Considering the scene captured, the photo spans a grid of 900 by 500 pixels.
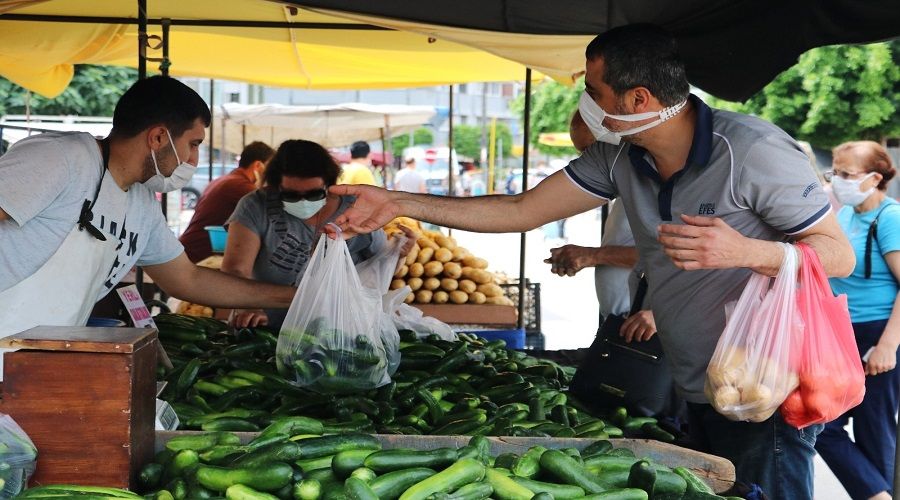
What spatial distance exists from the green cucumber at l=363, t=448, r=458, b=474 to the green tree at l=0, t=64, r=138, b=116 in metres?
20.2

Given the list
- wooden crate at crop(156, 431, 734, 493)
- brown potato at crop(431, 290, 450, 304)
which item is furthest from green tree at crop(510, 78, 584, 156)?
wooden crate at crop(156, 431, 734, 493)

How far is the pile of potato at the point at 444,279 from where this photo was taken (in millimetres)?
6305

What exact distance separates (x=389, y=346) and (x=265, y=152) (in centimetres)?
536

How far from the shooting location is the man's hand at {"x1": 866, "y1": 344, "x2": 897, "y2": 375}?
5.07 m

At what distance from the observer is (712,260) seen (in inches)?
94.0

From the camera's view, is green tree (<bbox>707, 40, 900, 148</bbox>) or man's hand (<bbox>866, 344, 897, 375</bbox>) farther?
green tree (<bbox>707, 40, 900, 148</bbox>)

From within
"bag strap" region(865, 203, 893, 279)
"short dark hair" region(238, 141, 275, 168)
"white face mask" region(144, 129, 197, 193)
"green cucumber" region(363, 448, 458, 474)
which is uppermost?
"short dark hair" region(238, 141, 275, 168)

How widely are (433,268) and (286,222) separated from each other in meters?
1.75

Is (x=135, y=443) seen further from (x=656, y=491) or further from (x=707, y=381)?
(x=707, y=381)

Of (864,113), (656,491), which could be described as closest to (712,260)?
(656,491)

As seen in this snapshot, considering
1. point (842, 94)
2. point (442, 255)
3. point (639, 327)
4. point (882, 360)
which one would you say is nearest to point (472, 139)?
point (842, 94)

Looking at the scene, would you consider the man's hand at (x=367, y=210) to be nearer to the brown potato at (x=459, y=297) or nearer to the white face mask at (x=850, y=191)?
the brown potato at (x=459, y=297)

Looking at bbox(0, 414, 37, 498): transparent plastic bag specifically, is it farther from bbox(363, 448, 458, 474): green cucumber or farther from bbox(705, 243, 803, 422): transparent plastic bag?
bbox(705, 243, 803, 422): transparent plastic bag

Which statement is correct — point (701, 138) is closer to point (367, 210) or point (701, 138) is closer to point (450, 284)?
point (367, 210)
